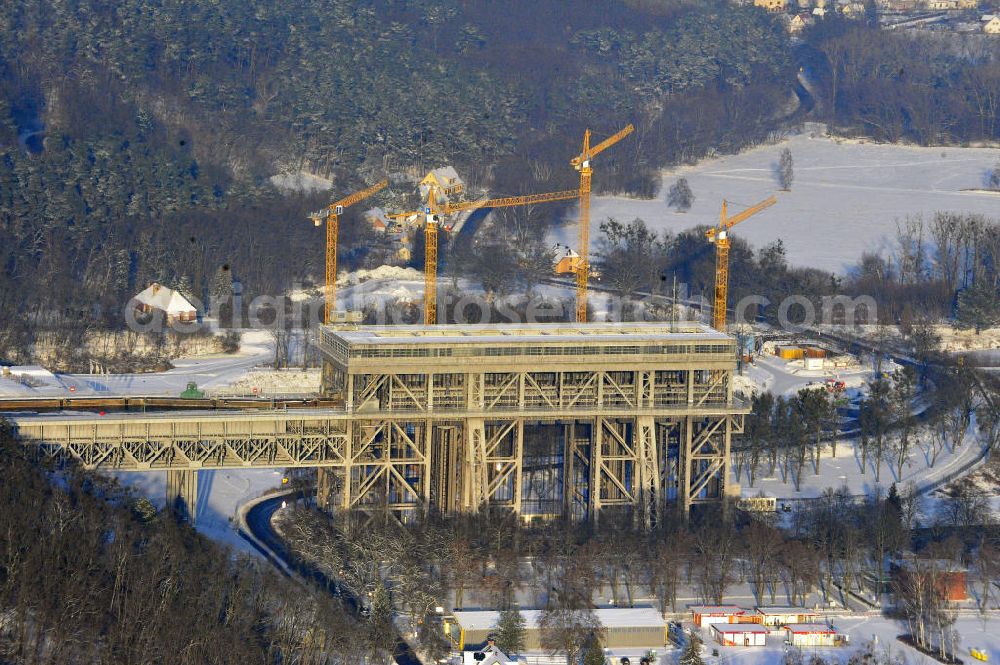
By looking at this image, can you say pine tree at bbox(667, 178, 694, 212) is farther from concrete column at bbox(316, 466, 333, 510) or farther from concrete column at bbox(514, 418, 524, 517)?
concrete column at bbox(316, 466, 333, 510)

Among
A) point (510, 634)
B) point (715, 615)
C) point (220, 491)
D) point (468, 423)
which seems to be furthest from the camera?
point (220, 491)

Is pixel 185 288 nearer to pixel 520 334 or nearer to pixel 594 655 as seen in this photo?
pixel 520 334

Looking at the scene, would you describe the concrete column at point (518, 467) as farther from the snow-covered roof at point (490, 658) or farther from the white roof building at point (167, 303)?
the white roof building at point (167, 303)

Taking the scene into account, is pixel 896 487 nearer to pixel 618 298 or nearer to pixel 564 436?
pixel 564 436

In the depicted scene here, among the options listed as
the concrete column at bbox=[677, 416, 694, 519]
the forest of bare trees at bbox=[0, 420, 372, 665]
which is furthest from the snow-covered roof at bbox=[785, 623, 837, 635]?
the forest of bare trees at bbox=[0, 420, 372, 665]

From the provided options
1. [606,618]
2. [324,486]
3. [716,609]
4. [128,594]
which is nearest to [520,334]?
[324,486]

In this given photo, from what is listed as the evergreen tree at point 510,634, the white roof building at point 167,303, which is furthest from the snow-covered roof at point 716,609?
the white roof building at point 167,303
